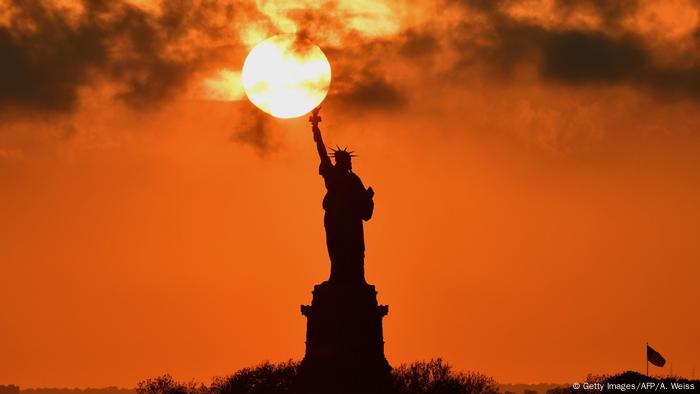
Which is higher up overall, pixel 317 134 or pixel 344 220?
pixel 317 134

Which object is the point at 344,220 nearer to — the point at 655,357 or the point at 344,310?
the point at 344,310

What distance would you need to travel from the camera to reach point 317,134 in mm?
62938

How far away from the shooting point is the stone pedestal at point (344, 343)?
62000 mm

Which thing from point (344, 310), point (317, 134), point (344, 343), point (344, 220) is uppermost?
point (317, 134)

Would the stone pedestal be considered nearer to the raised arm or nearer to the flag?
the raised arm

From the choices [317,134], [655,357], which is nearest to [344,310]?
[317,134]

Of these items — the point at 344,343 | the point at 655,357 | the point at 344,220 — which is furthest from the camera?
the point at 655,357

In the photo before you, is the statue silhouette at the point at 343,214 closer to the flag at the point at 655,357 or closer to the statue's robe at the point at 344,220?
the statue's robe at the point at 344,220

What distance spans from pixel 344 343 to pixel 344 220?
160 inches

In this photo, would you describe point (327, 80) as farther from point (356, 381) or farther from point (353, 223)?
point (356, 381)

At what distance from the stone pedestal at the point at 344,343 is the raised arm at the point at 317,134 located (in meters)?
4.22

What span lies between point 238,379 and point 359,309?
22553 millimetres

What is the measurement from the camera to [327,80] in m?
60.8

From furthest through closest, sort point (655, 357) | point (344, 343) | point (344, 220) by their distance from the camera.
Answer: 1. point (655, 357)
2. point (344, 220)
3. point (344, 343)
